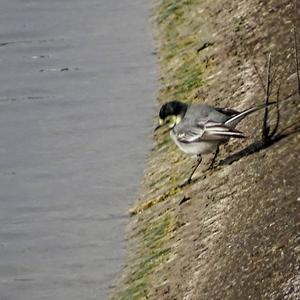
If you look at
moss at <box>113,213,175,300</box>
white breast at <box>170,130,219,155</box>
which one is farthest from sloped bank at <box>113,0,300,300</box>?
white breast at <box>170,130,219,155</box>

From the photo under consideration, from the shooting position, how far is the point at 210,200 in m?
11.9

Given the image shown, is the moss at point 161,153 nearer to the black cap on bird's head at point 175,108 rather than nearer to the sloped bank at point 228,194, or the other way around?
the sloped bank at point 228,194

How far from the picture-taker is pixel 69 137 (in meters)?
15.5

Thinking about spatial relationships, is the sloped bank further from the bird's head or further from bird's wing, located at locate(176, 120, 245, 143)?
the bird's head

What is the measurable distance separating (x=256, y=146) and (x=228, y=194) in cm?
79

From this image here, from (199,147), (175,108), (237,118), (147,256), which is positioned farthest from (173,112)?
(147,256)

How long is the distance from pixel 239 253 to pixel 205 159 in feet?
10.0

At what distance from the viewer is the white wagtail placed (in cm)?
1198

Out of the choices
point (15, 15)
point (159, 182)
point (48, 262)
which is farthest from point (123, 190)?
point (15, 15)

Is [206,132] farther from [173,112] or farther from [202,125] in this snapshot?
[173,112]

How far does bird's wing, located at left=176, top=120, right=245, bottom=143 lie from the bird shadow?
19cm

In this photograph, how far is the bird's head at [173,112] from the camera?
12.5 metres

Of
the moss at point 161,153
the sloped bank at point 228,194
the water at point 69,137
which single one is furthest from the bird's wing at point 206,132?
the water at point 69,137

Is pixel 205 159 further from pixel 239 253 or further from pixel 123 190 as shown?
pixel 239 253
